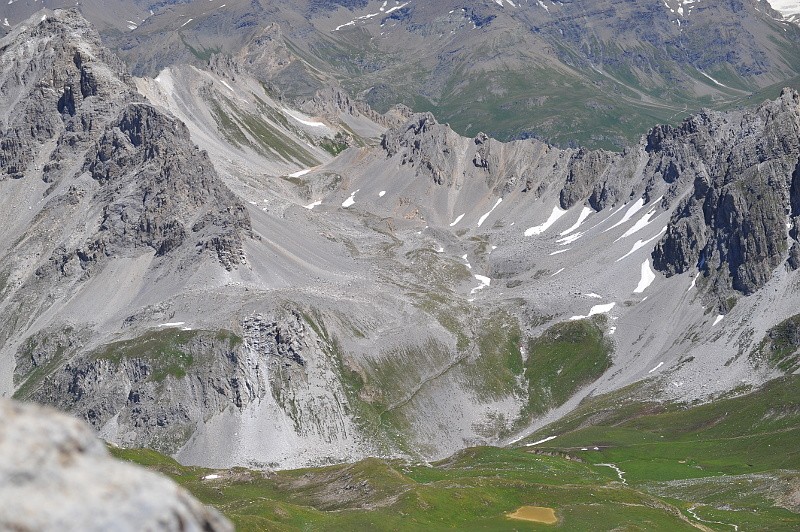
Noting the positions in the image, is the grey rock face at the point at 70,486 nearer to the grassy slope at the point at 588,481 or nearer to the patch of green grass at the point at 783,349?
the grassy slope at the point at 588,481

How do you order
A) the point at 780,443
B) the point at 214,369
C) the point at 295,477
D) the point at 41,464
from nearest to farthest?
the point at 41,464 → the point at 295,477 → the point at 780,443 → the point at 214,369

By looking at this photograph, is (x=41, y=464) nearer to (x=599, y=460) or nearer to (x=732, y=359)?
(x=599, y=460)

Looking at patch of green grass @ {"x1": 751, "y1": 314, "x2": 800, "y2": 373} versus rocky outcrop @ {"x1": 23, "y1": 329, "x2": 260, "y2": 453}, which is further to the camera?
patch of green grass @ {"x1": 751, "y1": 314, "x2": 800, "y2": 373}

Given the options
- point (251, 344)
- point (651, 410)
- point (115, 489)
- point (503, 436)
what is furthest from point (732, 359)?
point (115, 489)

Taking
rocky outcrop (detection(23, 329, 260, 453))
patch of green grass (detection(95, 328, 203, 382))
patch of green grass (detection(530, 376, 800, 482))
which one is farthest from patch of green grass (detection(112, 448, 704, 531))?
patch of green grass (detection(95, 328, 203, 382))

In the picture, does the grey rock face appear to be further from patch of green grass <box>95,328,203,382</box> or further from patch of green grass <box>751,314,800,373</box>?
patch of green grass <box>751,314,800,373</box>

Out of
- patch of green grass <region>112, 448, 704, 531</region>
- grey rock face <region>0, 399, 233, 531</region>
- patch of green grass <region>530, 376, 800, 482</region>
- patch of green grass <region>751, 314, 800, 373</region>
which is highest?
grey rock face <region>0, 399, 233, 531</region>

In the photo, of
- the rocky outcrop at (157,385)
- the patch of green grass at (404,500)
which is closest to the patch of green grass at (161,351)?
the rocky outcrop at (157,385)
